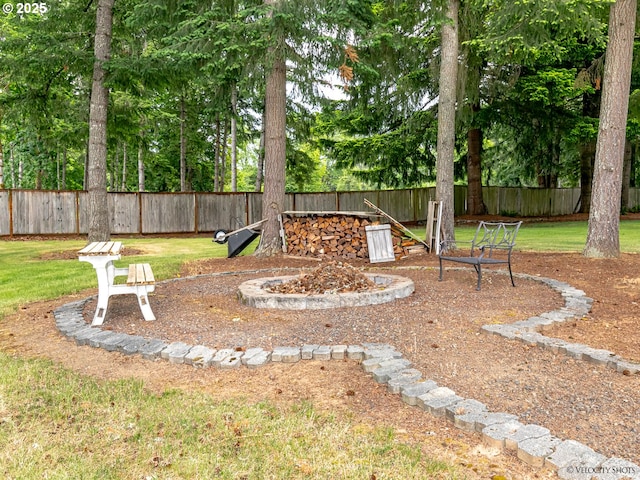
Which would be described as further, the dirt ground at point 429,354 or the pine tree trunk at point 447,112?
the pine tree trunk at point 447,112

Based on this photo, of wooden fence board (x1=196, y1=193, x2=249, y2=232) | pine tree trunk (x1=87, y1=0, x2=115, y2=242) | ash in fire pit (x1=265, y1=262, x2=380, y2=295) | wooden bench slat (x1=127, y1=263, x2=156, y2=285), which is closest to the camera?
wooden bench slat (x1=127, y1=263, x2=156, y2=285)

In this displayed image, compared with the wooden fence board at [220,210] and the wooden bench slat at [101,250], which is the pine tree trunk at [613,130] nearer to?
the wooden bench slat at [101,250]

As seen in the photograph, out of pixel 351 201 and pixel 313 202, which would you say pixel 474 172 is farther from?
pixel 313 202

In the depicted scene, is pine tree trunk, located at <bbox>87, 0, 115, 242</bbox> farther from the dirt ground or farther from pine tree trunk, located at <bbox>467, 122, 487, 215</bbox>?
pine tree trunk, located at <bbox>467, 122, 487, 215</bbox>

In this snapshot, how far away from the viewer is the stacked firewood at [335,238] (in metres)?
8.66

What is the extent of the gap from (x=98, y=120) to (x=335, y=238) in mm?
5374

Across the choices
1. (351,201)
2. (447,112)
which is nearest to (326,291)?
(447,112)

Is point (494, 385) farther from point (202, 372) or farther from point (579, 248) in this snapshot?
point (579, 248)

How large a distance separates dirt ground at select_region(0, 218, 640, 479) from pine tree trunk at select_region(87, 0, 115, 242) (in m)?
4.42

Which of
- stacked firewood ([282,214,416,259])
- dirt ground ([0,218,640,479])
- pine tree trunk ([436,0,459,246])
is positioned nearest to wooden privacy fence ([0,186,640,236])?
stacked firewood ([282,214,416,259])

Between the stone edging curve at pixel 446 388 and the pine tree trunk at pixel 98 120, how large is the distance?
5074mm

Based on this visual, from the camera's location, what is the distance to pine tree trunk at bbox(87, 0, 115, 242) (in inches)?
366

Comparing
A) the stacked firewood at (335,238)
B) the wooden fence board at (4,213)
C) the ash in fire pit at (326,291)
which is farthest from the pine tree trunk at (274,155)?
the wooden fence board at (4,213)

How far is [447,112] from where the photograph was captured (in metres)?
8.52
